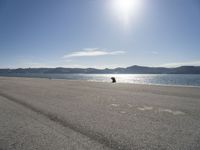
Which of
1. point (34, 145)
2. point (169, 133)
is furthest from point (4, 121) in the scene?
point (169, 133)

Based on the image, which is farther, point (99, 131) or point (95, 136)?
point (99, 131)

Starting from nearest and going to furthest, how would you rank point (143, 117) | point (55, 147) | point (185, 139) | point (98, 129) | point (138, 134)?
point (55, 147) → point (185, 139) → point (138, 134) → point (98, 129) → point (143, 117)

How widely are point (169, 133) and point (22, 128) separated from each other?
14.0 ft

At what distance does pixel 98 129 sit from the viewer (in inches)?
216

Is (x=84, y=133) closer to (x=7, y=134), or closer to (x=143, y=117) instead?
(x=7, y=134)

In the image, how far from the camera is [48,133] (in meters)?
5.11

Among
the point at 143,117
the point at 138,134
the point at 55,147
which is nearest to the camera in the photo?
the point at 55,147

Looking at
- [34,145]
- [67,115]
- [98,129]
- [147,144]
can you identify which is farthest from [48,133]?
[147,144]

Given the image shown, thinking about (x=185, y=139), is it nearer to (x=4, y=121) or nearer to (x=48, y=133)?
(x=48, y=133)

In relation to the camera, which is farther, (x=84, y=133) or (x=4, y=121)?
(x=4, y=121)

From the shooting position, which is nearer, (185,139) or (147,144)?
(147,144)

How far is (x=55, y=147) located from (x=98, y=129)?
161 centimetres

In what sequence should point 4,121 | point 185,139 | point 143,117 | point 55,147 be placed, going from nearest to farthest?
1. point 55,147
2. point 185,139
3. point 4,121
4. point 143,117

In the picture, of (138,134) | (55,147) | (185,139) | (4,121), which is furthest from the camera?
(4,121)
